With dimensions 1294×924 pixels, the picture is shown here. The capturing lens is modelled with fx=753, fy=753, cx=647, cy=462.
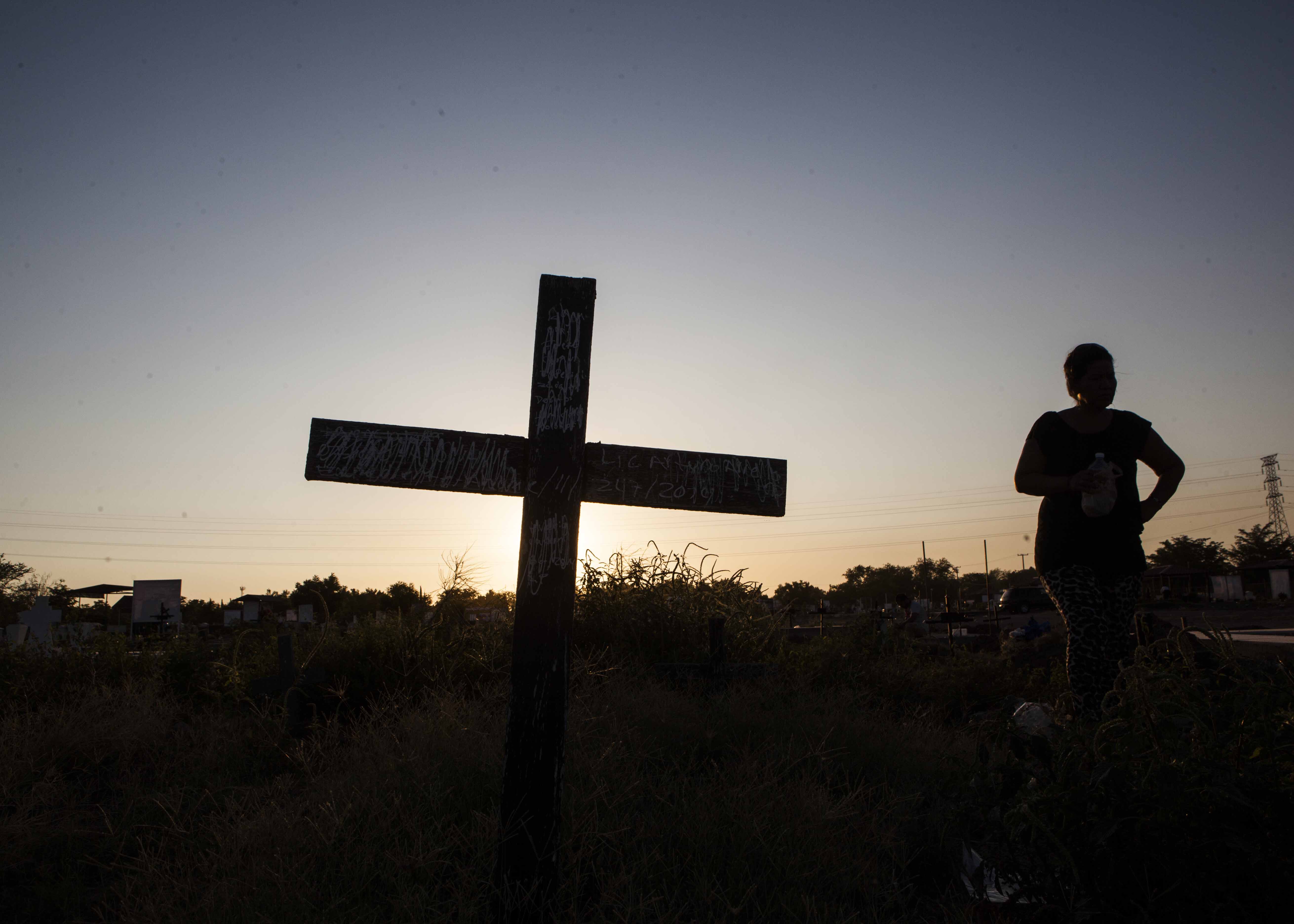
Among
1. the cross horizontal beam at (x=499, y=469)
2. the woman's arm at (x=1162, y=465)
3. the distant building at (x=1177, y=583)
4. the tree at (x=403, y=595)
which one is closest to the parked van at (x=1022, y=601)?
the distant building at (x=1177, y=583)

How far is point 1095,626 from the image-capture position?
10.3 ft

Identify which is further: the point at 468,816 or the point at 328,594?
the point at 328,594

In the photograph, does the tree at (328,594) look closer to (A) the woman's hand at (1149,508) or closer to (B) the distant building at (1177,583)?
(A) the woman's hand at (1149,508)

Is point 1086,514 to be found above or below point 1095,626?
above

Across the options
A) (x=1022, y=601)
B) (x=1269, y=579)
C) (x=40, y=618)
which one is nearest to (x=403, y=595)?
(x=40, y=618)

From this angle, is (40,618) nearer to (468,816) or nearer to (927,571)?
(468,816)

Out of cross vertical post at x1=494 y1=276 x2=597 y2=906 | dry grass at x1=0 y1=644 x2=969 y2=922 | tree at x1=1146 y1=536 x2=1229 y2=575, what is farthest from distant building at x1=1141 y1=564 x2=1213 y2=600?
cross vertical post at x1=494 y1=276 x2=597 y2=906

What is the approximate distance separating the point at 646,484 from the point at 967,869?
5.44 feet

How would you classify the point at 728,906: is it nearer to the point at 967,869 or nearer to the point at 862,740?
the point at 967,869

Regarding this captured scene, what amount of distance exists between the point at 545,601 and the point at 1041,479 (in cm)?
232

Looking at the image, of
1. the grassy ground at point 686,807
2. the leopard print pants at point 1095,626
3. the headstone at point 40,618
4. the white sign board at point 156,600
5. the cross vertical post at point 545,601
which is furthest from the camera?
the headstone at point 40,618

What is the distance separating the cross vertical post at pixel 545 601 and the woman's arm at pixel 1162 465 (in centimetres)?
262

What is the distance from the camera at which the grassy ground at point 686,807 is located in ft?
6.31

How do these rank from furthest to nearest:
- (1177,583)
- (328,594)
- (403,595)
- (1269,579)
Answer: (1177,583), (1269,579), (328,594), (403,595)
